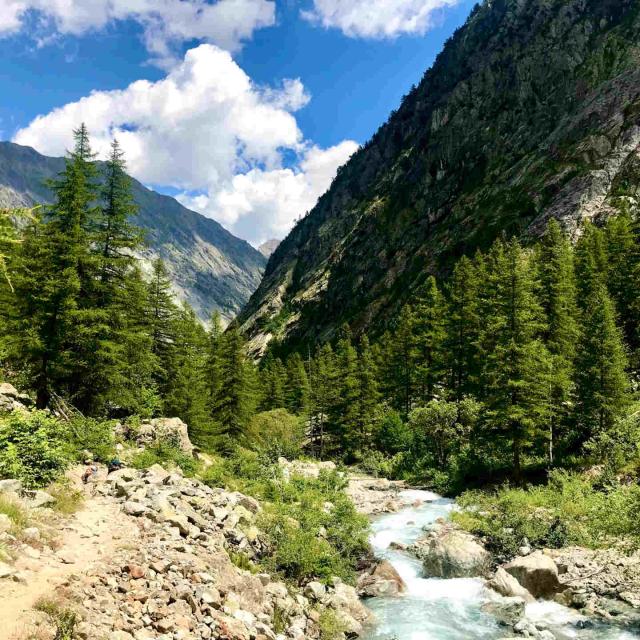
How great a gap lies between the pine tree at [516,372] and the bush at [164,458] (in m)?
21.3

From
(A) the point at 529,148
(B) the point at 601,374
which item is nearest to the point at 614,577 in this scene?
(B) the point at 601,374

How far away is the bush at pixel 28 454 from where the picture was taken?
1455 centimetres

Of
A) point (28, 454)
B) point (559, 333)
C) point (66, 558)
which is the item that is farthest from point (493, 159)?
point (66, 558)

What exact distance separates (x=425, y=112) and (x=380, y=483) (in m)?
179

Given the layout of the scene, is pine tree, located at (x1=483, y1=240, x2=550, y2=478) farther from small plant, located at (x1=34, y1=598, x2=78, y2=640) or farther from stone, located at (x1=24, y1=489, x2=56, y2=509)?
small plant, located at (x1=34, y1=598, x2=78, y2=640)

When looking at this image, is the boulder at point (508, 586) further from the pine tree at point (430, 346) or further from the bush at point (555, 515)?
the pine tree at point (430, 346)

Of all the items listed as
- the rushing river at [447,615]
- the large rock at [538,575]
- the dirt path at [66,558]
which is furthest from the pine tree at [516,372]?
the dirt path at [66,558]

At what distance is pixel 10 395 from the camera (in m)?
21.9

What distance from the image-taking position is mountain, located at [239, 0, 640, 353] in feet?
303

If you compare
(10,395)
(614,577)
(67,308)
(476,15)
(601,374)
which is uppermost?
(476,15)

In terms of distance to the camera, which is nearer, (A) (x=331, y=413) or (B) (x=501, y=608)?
(B) (x=501, y=608)

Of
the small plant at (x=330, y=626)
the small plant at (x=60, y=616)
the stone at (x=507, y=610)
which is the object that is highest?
the small plant at (x=60, y=616)

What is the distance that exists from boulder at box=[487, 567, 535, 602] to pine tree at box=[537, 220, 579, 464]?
1680 centimetres

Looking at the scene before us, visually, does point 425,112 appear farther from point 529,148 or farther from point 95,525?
point 95,525
